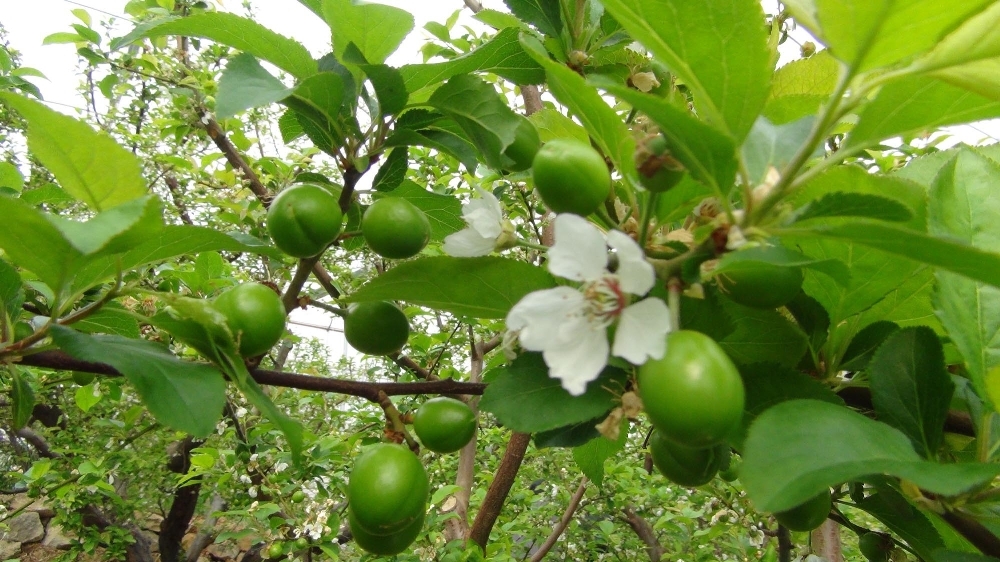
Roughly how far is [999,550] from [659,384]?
20.2 inches

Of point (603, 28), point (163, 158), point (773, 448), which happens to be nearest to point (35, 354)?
point (773, 448)

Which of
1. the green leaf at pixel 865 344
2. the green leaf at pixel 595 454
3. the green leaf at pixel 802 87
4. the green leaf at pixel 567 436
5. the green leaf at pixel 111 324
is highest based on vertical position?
the green leaf at pixel 802 87

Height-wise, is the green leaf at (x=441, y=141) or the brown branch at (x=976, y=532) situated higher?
the green leaf at (x=441, y=141)

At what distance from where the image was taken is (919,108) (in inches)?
28.9

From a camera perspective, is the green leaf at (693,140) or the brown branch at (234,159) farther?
the brown branch at (234,159)

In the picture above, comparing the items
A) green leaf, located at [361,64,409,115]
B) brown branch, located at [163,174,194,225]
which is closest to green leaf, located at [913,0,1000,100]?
green leaf, located at [361,64,409,115]

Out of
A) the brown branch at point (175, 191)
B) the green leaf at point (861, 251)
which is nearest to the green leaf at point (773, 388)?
the green leaf at point (861, 251)

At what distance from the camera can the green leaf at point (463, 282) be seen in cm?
89

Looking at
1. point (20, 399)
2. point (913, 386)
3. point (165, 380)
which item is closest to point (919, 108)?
point (913, 386)

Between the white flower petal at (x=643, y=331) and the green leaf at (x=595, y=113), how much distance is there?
21 centimetres

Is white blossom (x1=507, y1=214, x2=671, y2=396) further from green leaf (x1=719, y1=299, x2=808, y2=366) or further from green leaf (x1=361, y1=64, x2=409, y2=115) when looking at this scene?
green leaf (x1=361, y1=64, x2=409, y2=115)

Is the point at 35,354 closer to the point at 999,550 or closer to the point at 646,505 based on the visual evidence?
the point at 999,550

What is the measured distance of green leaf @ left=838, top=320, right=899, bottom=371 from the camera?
3.07 feet

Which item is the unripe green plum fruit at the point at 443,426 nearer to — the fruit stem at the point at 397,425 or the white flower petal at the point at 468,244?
the fruit stem at the point at 397,425
